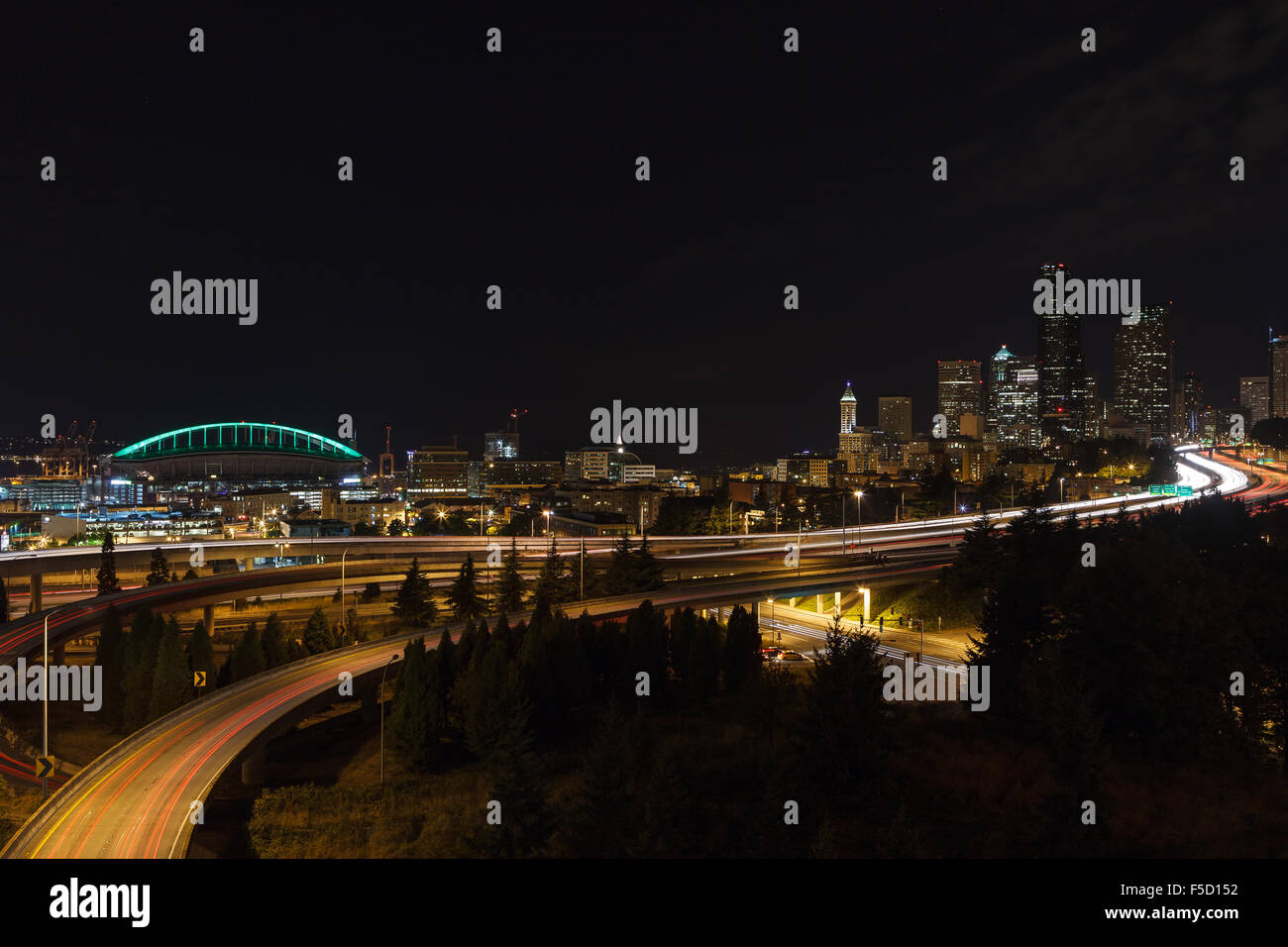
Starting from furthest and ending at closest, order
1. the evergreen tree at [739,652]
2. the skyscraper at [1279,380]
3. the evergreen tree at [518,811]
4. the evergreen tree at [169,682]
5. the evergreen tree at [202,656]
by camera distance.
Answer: the skyscraper at [1279,380] → the evergreen tree at [739,652] → the evergreen tree at [202,656] → the evergreen tree at [169,682] → the evergreen tree at [518,811]

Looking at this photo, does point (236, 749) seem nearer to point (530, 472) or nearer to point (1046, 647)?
point (1046, 647)

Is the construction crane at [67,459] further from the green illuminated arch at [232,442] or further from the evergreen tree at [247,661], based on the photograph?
the evergreen tree at [247,661]

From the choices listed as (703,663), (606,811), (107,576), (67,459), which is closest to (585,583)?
(703,663)

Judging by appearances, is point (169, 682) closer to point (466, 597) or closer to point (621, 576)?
point (466, 597)

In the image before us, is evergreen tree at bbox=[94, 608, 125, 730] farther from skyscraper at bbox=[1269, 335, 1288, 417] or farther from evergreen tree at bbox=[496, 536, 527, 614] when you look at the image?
skyscraper at bbox=[1269, 335, 1288, 417]

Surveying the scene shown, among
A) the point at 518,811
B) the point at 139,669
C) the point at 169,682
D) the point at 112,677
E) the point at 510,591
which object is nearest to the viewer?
the point at 518,811

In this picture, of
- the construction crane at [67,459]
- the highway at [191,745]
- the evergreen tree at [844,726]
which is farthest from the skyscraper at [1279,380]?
the construction crane at [67,459]

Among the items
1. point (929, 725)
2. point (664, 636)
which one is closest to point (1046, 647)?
point (929, 725)
